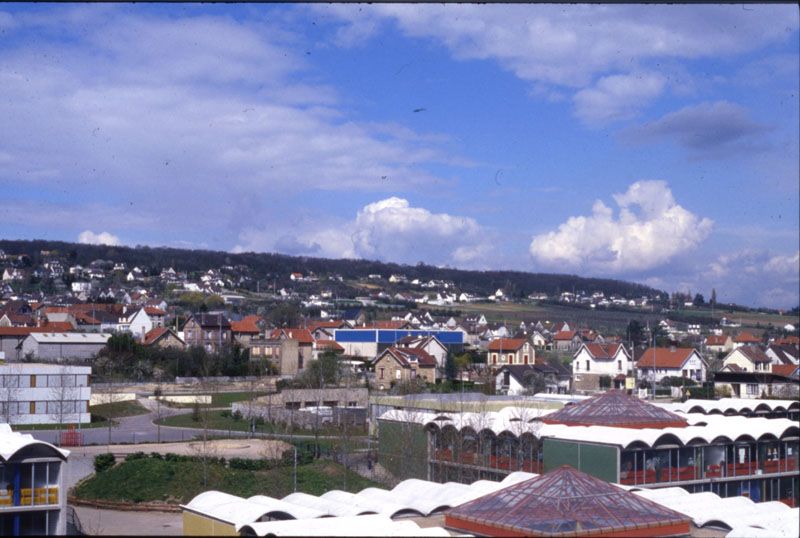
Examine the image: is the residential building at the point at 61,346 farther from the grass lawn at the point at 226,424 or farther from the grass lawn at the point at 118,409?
the grass lawn at the point at 226,424

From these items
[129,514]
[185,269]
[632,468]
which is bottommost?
[129,514]

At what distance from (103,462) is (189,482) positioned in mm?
3194

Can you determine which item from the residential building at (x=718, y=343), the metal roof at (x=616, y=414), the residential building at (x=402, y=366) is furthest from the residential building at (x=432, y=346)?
the metal roof at (x=616, y=414)

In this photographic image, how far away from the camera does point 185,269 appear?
474 ft

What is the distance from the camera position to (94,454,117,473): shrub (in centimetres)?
2788

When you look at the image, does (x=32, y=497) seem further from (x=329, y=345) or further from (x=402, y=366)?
(x=329, y=345)

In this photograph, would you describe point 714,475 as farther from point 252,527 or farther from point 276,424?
point 276,424

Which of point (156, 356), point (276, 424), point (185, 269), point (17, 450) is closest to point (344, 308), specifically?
point (185, 269)

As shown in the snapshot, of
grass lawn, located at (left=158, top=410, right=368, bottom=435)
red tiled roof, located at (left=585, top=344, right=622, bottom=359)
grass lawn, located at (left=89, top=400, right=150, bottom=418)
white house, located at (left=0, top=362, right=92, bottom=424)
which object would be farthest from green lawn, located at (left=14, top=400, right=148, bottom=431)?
red tiled roof, located at (left=585, top=344, right=622, bottom=359)

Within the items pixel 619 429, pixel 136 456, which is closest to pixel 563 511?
pixel 619 429

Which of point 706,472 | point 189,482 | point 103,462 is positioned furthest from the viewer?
point 103,462

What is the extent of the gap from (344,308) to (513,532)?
109 metres

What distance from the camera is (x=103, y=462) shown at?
2802cm

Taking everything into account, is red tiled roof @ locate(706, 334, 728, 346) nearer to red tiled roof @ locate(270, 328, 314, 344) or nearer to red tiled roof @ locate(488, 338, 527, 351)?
red tiled roof @ locate(488, 338, 527, 351)
